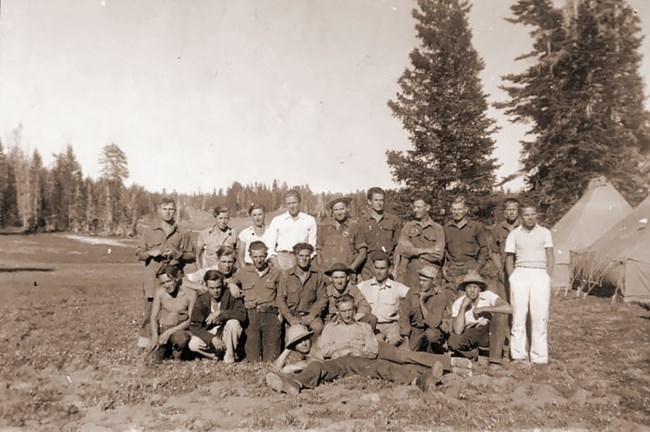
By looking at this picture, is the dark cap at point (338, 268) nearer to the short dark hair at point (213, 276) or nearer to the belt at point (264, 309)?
the belt at point (264, 309)

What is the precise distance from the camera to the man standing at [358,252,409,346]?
21.1 feet

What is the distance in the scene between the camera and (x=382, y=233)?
7.16 m

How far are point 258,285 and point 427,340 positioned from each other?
219 centimetres

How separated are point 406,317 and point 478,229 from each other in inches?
63.3

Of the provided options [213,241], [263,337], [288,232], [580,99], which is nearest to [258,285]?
[263,337]

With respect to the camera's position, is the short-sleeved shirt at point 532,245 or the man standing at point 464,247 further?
the man standing at point 464,247

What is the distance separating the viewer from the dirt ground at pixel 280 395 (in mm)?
4285

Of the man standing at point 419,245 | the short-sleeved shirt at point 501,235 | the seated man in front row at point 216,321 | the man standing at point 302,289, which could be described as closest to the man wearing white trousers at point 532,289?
the short-sleeved shirt at point 501,235

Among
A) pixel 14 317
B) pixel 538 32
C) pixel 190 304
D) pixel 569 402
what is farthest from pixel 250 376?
pixel 538 32

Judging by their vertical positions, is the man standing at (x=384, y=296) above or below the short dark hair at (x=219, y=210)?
below

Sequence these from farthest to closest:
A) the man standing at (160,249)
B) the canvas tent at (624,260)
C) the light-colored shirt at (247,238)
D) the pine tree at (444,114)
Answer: the pine tree at (444,114), the canvas tent at (624,260), the light-colored shirt at (247,238), the man standing at (160,249)

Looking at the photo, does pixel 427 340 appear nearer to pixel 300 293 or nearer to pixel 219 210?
pixel 300 293

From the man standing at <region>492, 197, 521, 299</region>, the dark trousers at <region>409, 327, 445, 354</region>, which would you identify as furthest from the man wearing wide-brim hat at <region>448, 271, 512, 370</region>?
the man standing at <region>492, 197, 521, 299</region>

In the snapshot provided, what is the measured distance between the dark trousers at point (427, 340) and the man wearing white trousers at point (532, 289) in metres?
0.94
